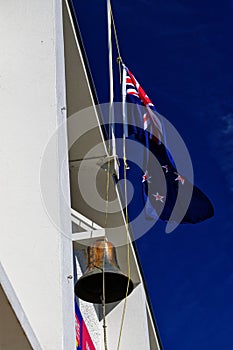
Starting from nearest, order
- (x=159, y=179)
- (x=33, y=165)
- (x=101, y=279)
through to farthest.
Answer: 1. (x=33, y=165)
2. (x=101, y=279)
3. (x=159, y=179)

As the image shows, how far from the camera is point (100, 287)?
536cm

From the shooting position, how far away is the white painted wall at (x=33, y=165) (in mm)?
3764

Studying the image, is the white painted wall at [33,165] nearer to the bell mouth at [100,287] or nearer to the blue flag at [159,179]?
the bell mouth at [100,287]

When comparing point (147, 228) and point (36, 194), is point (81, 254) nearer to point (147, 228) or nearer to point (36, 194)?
point (147, 228)

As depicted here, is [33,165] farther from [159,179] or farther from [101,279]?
[159,179]

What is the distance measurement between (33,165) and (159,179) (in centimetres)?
304

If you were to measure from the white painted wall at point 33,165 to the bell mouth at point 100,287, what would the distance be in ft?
3.99

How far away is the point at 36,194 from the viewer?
412 centimetres

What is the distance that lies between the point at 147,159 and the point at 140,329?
7.91 feet

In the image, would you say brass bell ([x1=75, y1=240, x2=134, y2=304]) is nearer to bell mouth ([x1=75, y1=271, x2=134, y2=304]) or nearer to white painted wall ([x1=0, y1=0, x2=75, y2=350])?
bell mouth ([x1=75, y1=271, x2=134, y2=304])

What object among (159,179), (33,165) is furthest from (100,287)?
(159,179)

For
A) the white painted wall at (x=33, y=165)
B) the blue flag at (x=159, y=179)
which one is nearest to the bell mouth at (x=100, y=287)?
the white painted wall at (x=33, y=165)

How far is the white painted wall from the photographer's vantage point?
3.76 metres

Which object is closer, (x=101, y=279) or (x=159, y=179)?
(x=101, y=279)
